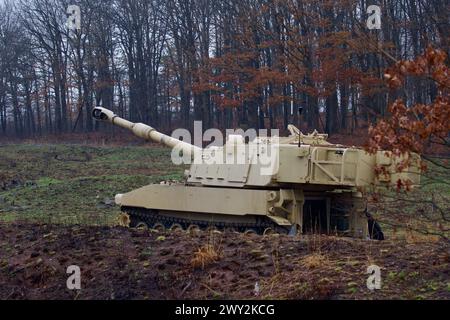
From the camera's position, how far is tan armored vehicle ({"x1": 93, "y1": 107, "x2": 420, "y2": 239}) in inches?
449

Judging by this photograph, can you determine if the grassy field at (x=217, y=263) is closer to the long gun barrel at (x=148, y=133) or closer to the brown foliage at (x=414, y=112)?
the brown foliage at (x=414, y=112)

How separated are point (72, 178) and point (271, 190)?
14.6 metres

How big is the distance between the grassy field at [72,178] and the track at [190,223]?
2.30 feet

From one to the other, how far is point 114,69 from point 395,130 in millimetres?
41392

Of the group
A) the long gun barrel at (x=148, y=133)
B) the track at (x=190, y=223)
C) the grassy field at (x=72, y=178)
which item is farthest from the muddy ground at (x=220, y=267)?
the long gun barrel at (x=148, y=133)

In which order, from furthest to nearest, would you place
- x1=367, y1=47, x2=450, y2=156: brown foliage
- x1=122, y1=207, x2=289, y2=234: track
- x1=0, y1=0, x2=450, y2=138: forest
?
1. x1=0, y1=0, x2=450, y2=138: forest
2. x1=122, y1=207, x2=289, y2=234: track
3. x1=367, y1=47, x2=450, y2=156: brown foliage

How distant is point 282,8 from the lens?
3186 cm

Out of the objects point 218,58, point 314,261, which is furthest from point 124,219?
point 218,58

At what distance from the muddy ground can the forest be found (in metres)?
15.5

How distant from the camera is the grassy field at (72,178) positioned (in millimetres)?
17203

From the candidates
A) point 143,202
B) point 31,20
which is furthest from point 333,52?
point 31,20

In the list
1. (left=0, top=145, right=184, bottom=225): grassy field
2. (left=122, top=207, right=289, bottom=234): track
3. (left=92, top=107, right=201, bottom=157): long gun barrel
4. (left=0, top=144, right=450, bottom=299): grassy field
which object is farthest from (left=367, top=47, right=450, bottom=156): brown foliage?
(left=92, top=107, right=201, bottom=157): long gun barrel

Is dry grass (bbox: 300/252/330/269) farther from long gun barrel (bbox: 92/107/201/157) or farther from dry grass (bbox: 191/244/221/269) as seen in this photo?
long gun barrel (bbox: 92/107/201/157)

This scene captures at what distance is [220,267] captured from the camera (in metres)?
7.11
